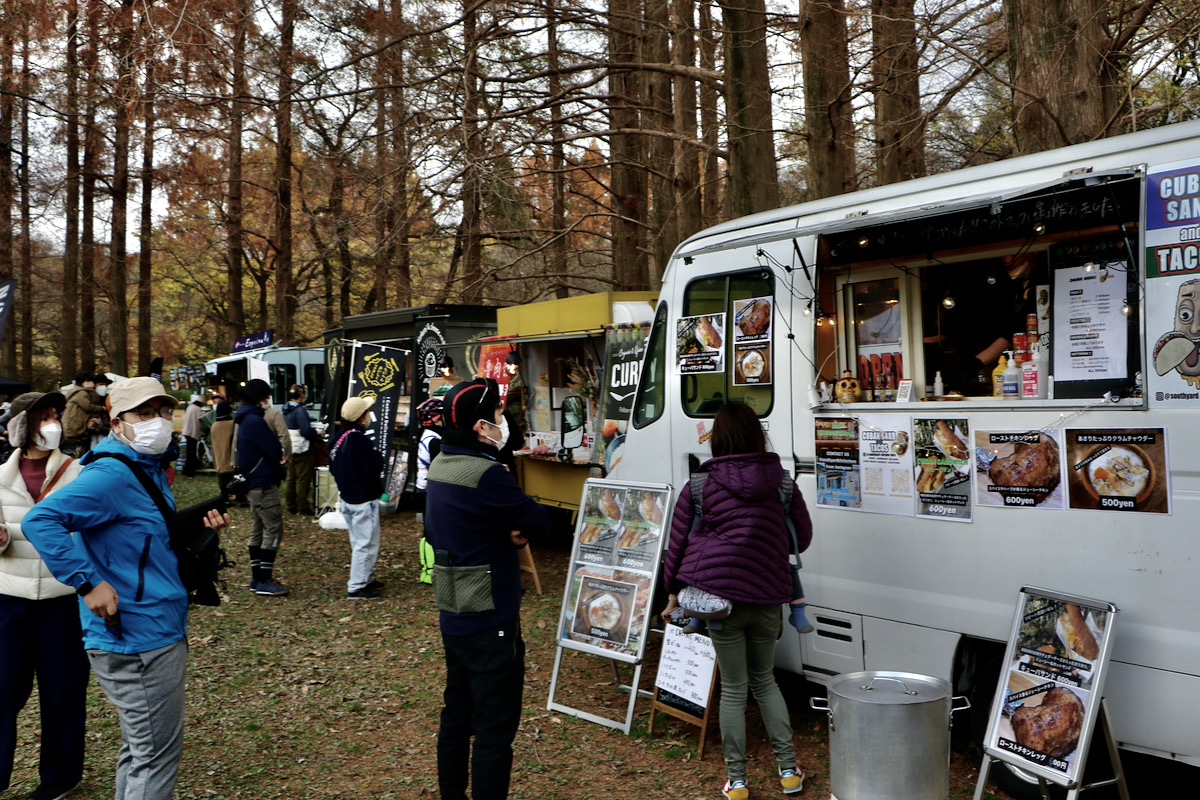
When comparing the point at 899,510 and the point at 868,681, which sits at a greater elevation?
the point at 899,510

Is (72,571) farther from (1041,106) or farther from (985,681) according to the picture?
(1041,106)

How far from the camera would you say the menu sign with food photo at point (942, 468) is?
4.43 m

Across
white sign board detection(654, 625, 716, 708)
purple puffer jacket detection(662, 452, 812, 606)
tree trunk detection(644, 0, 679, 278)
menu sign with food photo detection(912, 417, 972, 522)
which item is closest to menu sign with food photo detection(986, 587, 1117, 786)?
menu sign with food photo detection(912, 417, 972, 522)

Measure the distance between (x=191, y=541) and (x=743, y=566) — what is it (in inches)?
96.2

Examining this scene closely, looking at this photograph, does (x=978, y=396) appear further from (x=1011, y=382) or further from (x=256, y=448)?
(x=256, y=448)

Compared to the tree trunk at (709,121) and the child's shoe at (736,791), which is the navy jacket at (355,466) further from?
the child's shoe at (736,791)

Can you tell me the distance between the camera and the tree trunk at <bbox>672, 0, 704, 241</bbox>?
37.8ft

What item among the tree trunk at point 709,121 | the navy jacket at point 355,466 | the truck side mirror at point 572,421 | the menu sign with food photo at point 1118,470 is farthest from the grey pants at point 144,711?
the tree trunk at point 709,121

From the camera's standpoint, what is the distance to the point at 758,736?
17.9 ft

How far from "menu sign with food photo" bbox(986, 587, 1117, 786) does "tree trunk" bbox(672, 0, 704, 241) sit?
8.10 metres

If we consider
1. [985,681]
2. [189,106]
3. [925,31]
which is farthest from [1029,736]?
[189,106]

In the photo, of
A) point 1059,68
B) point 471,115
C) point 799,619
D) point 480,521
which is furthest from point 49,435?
point 1059,68

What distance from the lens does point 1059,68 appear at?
6.41 meters

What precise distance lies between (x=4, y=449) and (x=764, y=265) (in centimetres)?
1082
